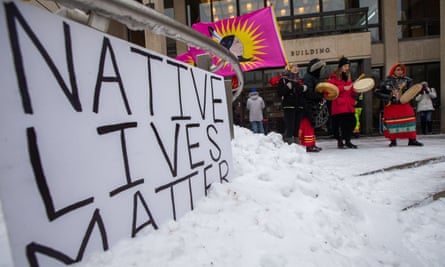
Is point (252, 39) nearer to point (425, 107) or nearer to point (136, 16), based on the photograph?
point (136, 16)

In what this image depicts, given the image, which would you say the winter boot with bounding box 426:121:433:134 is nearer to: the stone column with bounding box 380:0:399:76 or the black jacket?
the stone column with bounding box 380:0:399:76

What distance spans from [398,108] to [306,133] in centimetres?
189

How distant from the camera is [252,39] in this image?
17.7 feet

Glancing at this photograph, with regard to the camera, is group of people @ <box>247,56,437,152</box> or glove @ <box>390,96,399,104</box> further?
glove @ <box>390,96,399,104</box>

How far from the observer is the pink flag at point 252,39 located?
16.9ft

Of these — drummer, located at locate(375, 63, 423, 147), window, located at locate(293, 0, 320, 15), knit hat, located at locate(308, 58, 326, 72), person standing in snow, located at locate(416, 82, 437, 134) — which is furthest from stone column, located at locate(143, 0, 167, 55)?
person standing in snow, located at locate(416, 82, 437, 134)

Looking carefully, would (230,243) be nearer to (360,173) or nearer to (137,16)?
(137,16)

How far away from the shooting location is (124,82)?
1187 millimetres

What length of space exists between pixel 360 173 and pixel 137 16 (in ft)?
9.45

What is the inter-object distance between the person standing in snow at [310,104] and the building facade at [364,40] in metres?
4.96

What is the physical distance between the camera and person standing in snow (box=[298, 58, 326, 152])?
16.5 feet

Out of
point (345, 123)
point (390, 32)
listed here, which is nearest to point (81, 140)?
point (345, 123)

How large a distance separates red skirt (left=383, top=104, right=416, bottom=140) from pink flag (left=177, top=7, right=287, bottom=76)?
245 centimetres

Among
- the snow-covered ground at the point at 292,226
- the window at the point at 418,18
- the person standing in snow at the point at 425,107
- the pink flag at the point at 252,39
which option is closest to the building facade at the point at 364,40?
the window at the point at 418,18
